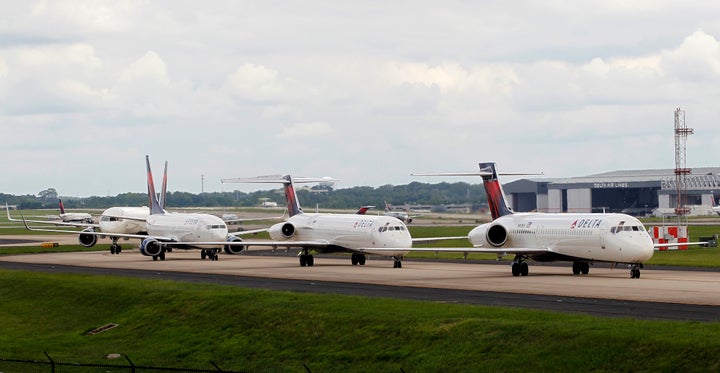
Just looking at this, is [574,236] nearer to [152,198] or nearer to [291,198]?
[291,198]

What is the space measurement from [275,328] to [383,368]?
8.58 meters

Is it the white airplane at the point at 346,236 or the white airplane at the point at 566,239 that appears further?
the white airplane at the point at 346,236

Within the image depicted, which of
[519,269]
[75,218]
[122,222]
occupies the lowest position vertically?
[519,269]

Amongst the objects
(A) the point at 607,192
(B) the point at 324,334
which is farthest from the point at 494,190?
(A) the point at 607,192

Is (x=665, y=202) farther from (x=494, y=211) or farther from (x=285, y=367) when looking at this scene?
(x=285, y=367)

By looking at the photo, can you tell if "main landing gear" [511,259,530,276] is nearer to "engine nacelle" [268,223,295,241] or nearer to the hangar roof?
"engine nacelle" [268,223,295,241]

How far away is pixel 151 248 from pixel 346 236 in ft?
64.5

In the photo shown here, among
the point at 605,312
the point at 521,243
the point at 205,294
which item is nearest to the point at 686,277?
the point at 521,243

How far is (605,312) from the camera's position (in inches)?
1559

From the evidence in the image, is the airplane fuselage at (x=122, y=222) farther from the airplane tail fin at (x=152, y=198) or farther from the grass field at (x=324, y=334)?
the grass field at (x=324, y=334)

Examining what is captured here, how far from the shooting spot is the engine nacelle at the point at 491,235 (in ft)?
221

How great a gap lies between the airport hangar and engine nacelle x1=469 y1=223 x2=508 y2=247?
118270 mm

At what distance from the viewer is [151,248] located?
89.8 m

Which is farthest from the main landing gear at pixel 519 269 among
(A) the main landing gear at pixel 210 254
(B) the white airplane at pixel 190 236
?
(A) the main landing gear at pixel 210 254
